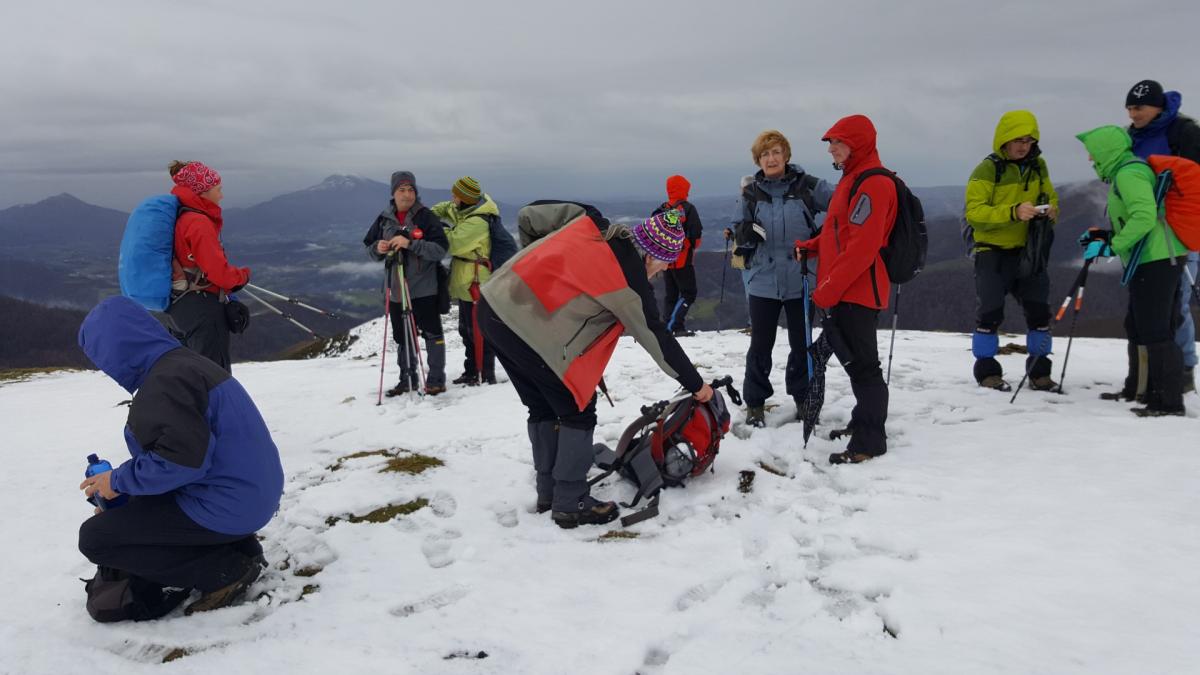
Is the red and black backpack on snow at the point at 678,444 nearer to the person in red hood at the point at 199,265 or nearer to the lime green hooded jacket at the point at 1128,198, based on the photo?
the lime green hooded jacket at the point at 1128,198

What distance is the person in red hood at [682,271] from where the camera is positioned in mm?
12594

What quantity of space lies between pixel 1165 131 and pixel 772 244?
4176 millimetres

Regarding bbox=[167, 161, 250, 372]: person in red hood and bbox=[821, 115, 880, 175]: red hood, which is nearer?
bbox=[821, 115, 880, 175]: red hood

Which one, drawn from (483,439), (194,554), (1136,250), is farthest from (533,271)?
(1136,250)

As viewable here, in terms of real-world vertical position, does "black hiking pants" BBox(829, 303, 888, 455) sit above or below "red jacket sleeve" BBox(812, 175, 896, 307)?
below

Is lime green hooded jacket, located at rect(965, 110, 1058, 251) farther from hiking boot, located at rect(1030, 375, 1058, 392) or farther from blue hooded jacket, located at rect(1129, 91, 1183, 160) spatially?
hiking boot, located at rect(1030, 375, 1058, 392)

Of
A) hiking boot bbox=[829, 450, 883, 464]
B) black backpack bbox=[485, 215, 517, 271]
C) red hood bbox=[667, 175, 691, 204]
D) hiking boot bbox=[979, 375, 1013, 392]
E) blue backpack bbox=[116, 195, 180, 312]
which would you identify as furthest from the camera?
red hood bbox=[667, 175, 691, 204]

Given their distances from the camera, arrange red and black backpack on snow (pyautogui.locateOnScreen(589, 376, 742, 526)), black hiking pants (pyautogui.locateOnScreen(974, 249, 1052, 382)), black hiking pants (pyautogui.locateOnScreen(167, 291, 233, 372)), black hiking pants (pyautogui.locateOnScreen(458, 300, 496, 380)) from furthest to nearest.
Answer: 1. black hiking pants (pyautogui.locateOnScreen(458, 300, 496, 380))
2. black hiking pants (pyautogui.locateOnScreen(974, 249, 1052, 382))
3. black hiking pants (pyautogui.locateOnScreen(167, 291, 233, 372))
4. red and black backpack on snow (pyautogui.locateOnScreen(589, 376, 742, 526))

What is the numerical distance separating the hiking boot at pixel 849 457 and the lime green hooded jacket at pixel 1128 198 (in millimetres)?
3161

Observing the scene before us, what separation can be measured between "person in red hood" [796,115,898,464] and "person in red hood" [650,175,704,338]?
654 cm

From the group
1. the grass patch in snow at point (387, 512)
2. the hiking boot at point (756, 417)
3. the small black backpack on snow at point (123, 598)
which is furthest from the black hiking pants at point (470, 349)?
the small black backpack on snow at point (123, 598)

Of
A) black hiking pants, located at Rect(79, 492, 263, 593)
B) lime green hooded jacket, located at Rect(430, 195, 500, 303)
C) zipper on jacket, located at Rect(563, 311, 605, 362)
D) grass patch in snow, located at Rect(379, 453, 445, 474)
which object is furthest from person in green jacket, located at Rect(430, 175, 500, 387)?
black hiking pants, located at Rect(79, 492, 263, 593)

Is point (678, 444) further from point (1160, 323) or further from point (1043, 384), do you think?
point (1043, 384)

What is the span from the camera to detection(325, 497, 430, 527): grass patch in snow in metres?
5.34
